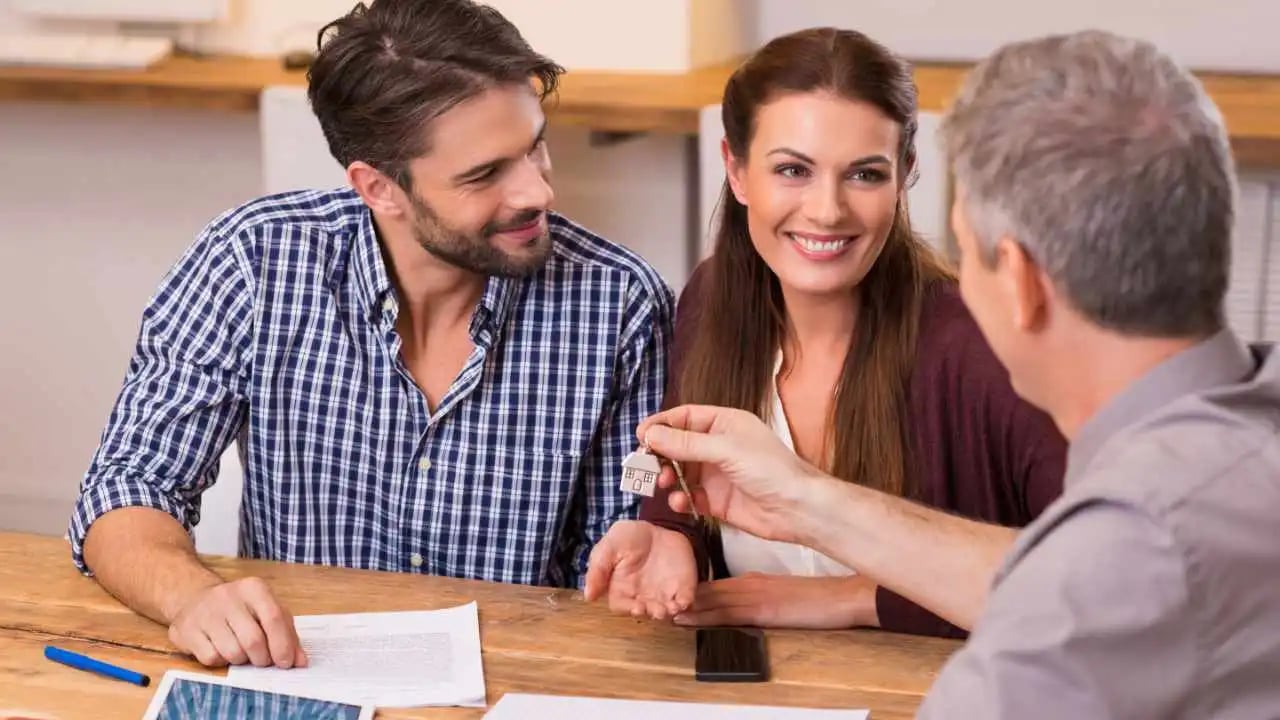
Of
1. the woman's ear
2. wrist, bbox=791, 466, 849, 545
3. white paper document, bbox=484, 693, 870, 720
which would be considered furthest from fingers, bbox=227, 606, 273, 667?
the woman's ear

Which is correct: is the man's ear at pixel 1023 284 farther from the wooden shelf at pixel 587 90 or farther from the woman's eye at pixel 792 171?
the wooden shelf at pixel 587 90

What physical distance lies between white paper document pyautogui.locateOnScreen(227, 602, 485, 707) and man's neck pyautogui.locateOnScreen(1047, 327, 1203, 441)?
0.63 m

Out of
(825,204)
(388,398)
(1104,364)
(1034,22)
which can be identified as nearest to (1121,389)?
(1104,364)

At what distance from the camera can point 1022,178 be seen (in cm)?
98

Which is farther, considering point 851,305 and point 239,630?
point 851,305

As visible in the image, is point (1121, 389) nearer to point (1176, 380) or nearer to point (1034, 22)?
point (1176, 380)

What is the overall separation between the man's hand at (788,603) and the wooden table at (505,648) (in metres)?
0.02

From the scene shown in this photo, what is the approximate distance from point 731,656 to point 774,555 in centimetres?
35

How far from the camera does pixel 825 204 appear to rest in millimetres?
1742

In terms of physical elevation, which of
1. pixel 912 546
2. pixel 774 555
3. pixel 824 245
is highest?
pixel 824 245

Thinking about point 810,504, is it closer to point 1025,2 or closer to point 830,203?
point 830,203

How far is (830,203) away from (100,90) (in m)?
1.88

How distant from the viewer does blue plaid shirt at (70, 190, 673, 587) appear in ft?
6.33

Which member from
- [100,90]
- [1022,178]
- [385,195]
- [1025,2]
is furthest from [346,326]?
[1025,2]
